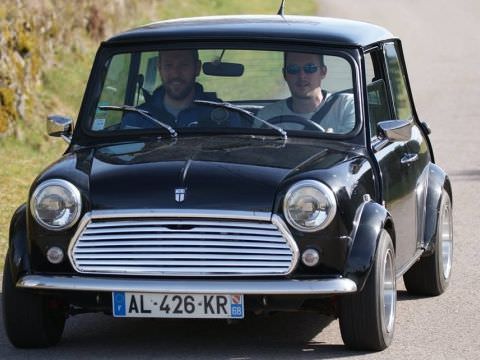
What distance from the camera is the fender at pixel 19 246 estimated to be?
7.17 meters

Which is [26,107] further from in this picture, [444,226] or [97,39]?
[444,226]

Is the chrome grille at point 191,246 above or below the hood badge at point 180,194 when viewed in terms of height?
below

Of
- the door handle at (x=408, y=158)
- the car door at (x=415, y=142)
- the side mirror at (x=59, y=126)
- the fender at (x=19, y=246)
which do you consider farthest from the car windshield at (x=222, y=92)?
the fender at (x=19, y=246)

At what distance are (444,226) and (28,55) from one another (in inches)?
324

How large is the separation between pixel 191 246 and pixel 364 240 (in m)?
0.86

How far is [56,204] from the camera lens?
23.1ft

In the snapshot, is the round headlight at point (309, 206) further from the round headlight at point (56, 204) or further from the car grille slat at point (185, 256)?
the round headlight at point (56, 204)

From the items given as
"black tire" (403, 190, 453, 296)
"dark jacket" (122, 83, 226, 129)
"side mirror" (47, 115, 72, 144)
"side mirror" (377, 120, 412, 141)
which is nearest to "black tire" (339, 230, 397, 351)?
"side mirror" (377, 120, 412, 141)

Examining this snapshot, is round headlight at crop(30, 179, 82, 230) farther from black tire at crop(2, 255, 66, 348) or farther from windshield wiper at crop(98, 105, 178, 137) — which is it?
windshield wiper at crop(98, 105, 178, 137)

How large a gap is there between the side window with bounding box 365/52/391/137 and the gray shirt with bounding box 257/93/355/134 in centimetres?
15

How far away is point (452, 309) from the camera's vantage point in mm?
8523

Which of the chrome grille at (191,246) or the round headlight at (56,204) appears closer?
the chrome grille at (191,246)

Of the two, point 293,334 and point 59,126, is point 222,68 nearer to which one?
point 59,126

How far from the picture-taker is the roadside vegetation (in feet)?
46.2
